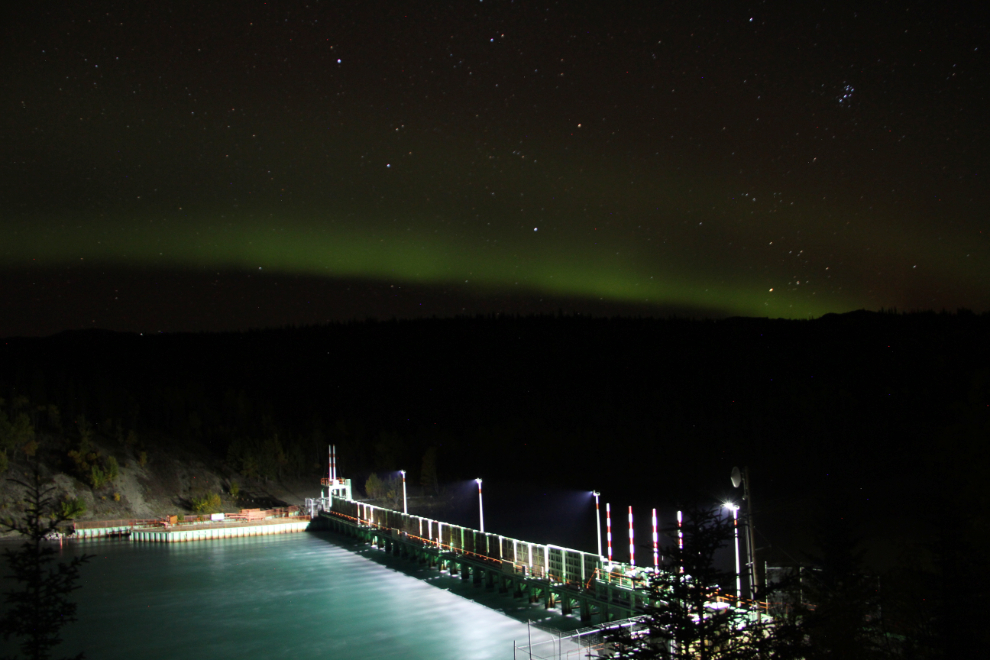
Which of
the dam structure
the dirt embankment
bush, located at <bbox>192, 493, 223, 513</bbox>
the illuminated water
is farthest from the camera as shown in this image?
bush, located at <bbox>192, 493, 223, 513</bbox>

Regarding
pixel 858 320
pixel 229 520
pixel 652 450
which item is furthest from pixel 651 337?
Result: pixel 229 520

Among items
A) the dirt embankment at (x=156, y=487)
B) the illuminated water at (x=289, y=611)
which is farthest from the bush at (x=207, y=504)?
the illuminated water at (x=289, y=611)

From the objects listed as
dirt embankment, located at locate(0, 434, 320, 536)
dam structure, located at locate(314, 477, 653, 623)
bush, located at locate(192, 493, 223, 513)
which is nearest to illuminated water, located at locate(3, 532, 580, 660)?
dam structure, located at locate(314, 477, 653, 623)

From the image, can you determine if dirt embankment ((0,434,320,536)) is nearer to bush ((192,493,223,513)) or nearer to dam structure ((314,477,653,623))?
bush ((192,493,223,513))

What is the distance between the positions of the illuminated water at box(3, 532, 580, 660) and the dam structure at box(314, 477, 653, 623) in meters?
0.87

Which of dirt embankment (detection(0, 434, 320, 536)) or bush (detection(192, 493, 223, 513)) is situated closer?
dirt embankment (detection(0, 434, 320, 536))

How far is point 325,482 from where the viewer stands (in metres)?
79.1

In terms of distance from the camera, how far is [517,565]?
33875 mm

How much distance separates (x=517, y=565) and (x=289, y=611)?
10.5 m

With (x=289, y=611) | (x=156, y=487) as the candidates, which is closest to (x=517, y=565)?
(x=289, y=611)

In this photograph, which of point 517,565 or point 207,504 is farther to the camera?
point 207,504

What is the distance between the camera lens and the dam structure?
2639 cm

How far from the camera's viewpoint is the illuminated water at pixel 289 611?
28469mm

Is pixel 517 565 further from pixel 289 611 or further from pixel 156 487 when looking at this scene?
pixel 156 487
